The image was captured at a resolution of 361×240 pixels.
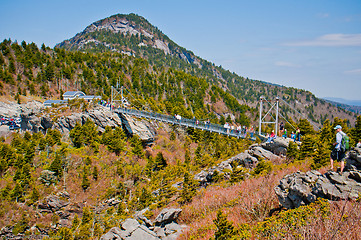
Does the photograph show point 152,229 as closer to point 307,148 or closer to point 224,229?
point 224,229

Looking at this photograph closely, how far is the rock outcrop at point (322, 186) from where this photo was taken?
537cm

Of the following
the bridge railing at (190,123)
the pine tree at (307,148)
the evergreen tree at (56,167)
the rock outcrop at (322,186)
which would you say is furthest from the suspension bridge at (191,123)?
the rock outcrop at (322,186)

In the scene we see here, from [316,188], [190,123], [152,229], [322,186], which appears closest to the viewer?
[322,186]

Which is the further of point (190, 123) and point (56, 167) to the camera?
point (190, 123)

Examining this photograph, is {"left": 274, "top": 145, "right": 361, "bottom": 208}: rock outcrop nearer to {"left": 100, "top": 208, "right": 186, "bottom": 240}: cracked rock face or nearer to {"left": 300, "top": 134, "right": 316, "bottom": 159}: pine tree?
{"left": 100, "top": 208, "right": 186, "bottom": 240}: cracked rock face

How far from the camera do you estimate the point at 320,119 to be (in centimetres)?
16388

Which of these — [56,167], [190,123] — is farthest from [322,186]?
[56,167]

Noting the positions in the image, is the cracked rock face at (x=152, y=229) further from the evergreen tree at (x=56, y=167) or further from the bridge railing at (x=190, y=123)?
the evergreen tree at (x=56, y=167)

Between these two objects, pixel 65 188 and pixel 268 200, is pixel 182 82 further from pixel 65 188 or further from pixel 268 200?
pixel 268 200

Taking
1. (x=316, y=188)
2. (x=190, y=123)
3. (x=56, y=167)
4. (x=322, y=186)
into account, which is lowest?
(x=56, y=167)

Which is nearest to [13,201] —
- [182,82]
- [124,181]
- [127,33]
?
[124,181]

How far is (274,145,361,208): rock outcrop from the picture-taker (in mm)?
5367

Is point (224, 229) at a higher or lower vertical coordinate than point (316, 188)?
lower

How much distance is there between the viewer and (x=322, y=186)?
5.64m
